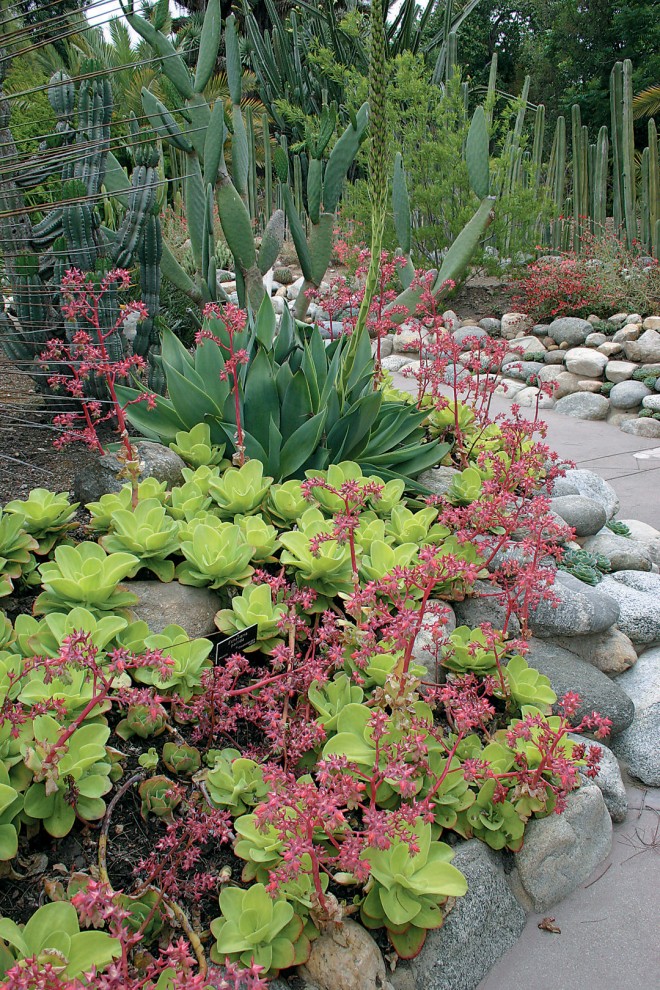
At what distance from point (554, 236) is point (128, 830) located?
11.1m

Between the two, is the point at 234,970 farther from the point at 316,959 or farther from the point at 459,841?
the point at 459,841

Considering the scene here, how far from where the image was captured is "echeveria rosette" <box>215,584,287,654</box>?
1942mm

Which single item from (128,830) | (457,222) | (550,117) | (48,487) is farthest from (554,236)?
(550,117)

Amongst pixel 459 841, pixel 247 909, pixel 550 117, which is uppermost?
pixel 550 117

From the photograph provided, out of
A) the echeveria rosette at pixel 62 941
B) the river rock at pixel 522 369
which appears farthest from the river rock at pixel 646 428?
the echeveria rosette at pixel 62 941

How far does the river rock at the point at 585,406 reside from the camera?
6387 millimetres

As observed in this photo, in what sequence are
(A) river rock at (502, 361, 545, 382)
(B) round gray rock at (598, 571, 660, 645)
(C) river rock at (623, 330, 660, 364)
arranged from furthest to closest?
(A) river rock at (502, 361, 545, 382) → (C) river rock at (623, 330, 660, 364) → (B) round gray rock at (598, 571, 660, 645)

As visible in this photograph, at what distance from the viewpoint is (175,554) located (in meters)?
2.40

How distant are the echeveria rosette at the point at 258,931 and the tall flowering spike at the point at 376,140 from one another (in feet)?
6.53

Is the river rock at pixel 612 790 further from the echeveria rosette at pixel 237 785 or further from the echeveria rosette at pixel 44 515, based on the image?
the echeveria rosette at pixel 44 515

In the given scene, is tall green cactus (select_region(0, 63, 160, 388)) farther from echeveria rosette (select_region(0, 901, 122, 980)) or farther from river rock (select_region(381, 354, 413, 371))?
river rock (select_region(381, 354, 413, 371))

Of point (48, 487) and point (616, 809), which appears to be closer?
point (616, 809)

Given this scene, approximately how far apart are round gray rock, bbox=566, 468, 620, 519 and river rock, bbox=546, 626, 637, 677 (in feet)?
4.29

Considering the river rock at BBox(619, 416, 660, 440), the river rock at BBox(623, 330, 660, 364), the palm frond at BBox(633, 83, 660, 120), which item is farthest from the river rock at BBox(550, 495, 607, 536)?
the palm frond at BBox(633, 83, 660, 120)
